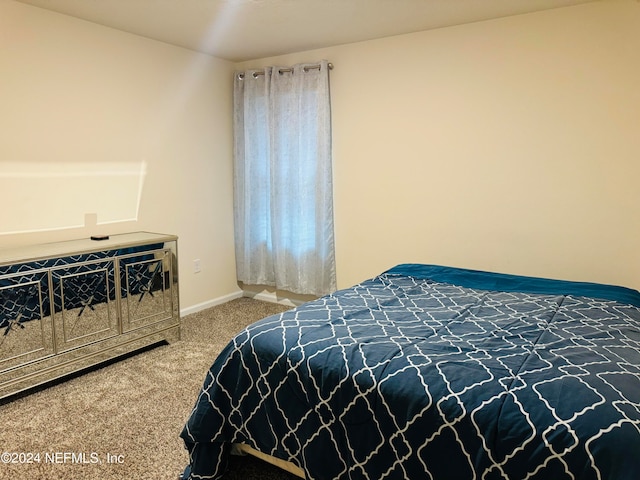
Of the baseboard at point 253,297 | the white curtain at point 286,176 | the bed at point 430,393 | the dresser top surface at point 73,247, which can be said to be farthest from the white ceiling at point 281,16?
the baseboard at point 253,297

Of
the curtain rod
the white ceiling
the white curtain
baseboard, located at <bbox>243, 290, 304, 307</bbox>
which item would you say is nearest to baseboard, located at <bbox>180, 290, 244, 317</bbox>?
baseboard, located at <bbox>243, 290, 304, 307</bbox>

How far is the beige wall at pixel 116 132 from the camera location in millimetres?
2840

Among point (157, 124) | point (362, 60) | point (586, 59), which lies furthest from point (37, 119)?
point (586, 59)

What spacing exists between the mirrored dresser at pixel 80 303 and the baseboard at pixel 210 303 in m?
0.60

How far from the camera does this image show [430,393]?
146cm

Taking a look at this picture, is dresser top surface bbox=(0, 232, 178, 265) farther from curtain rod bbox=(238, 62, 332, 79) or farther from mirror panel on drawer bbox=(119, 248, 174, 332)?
curtain rod bbox=(238, 62, 332, 79)

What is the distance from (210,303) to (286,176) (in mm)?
1394

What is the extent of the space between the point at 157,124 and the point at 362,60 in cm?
174

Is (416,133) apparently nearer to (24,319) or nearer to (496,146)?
(496,146)

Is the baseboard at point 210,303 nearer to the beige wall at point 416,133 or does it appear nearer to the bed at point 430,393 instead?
the beige wall at point 416,133

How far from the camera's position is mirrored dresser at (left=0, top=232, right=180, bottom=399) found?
2455 mm

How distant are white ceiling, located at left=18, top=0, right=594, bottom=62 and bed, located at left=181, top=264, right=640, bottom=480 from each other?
186 cm

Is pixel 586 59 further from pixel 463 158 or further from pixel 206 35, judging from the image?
pixel 206 35

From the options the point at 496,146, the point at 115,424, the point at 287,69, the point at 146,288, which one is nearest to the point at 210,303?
the point at 146,288
